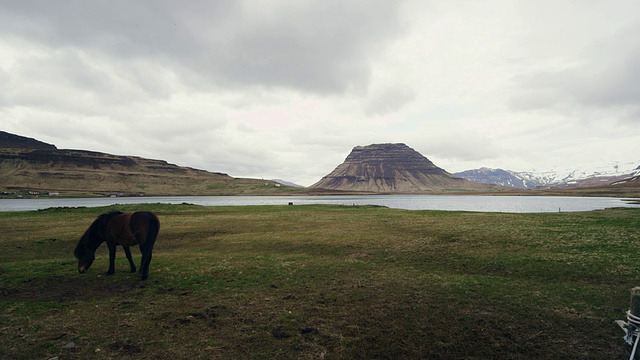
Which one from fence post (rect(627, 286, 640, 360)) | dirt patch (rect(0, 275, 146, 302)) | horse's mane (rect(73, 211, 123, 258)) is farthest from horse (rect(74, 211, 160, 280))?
fence post (rect(627, 286, 640, 360))

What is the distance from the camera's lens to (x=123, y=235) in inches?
642

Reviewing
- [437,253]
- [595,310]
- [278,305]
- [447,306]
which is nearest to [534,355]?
[447,306]

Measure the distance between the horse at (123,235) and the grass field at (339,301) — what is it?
1004mm

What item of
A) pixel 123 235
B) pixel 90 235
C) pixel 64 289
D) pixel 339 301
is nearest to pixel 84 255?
pixel 90 235

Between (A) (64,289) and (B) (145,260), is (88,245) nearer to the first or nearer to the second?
(A) (64,289)

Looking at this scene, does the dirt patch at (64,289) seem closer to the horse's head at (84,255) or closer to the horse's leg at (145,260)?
the horse's leg at (145,260)

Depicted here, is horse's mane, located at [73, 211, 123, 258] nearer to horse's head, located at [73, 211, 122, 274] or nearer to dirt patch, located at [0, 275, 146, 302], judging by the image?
horse's head, located at [73, 211, 122, 274]

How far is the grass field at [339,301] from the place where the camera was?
938 cm

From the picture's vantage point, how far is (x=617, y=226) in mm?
27906

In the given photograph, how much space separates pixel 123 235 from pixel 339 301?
474 inches

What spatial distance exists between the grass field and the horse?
100cm

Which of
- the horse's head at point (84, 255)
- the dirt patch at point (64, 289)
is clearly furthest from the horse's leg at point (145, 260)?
the horse's head at point (84, 255)

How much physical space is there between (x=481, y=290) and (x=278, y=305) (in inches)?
371

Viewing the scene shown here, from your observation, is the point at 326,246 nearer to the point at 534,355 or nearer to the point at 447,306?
the point at 447,306
